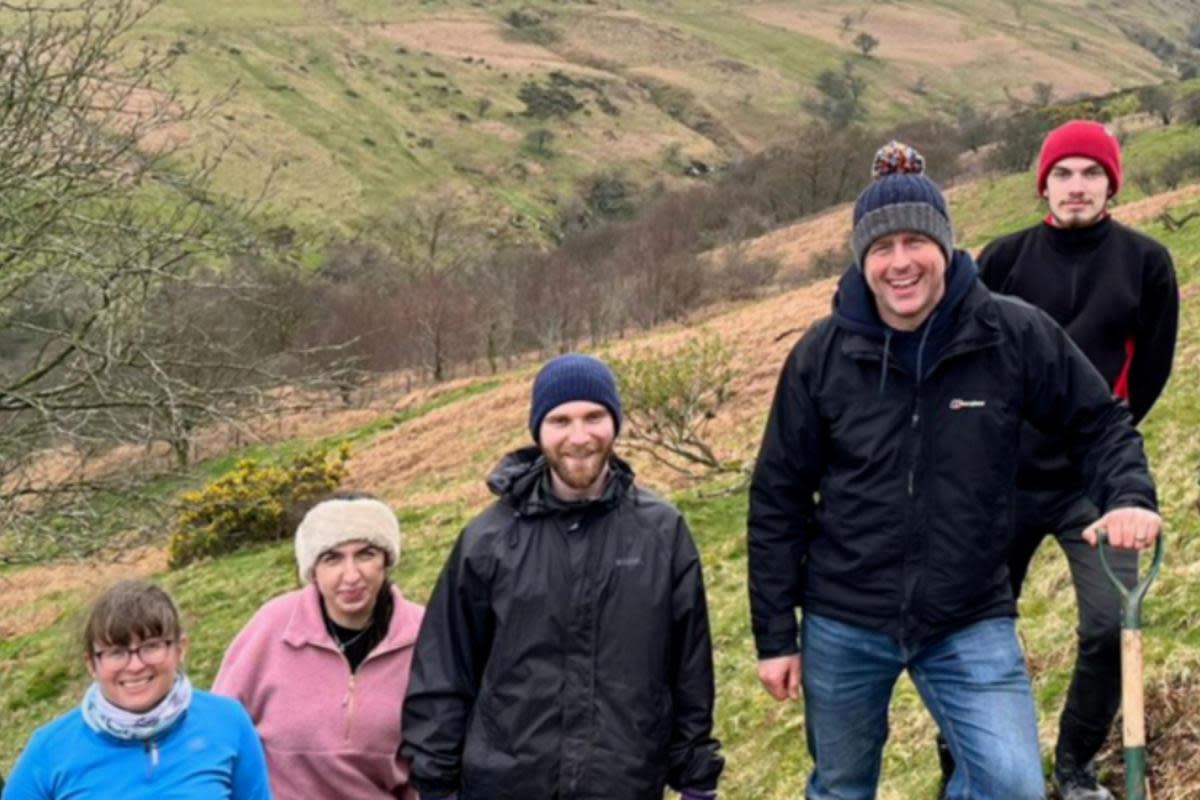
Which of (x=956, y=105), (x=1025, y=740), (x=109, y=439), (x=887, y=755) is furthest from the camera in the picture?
(x=956, y=105)

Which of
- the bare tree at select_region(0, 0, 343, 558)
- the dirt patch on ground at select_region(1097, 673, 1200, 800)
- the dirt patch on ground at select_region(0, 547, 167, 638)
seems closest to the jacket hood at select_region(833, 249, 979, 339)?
the dirt patch on ground at select_region(1097, 673, 1200, 800)

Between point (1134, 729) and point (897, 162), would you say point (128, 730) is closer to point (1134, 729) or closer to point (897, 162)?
point (1134, 729)

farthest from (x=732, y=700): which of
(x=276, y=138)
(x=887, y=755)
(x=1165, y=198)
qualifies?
(x=276, y=138)

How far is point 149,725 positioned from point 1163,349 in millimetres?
3436

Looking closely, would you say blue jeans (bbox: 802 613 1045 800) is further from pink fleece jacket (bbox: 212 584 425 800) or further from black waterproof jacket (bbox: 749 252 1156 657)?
pink fleece jacket (bbox: 212 584 425 800)

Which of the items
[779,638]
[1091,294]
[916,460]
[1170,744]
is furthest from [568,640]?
[1170,744]

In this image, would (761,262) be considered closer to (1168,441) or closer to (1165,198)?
(1165,198)

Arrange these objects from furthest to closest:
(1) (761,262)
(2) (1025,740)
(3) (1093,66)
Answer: (3) (1093,66)
(1) (761,262)
(2) (1025,740)

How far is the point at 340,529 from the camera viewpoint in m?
3.64

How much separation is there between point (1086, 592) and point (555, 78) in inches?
4652

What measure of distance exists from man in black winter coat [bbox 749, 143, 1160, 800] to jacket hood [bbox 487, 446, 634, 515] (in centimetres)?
47

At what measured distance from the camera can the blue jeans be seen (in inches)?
121

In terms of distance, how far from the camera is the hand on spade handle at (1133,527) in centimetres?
289

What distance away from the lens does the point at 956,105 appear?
407ft
